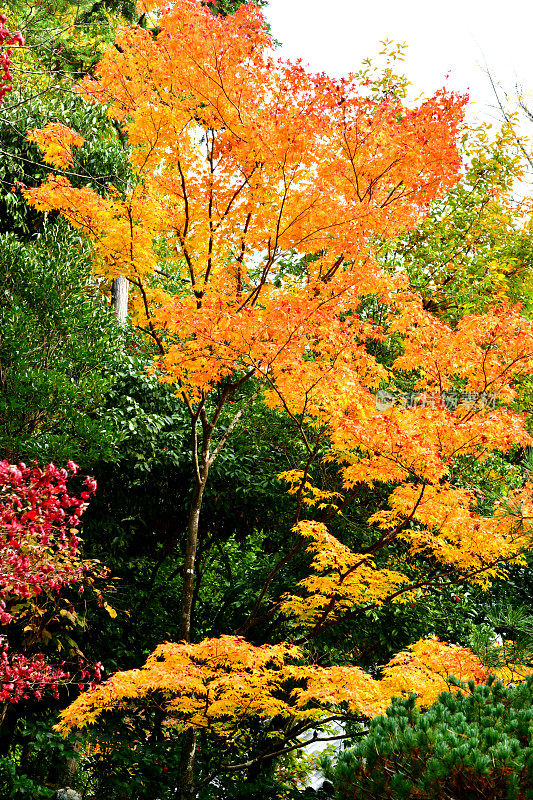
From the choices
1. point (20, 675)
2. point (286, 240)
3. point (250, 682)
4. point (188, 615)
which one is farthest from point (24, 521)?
point (286, 240)

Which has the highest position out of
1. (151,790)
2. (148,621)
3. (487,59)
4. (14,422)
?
(487,59)

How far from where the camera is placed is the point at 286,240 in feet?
19.4

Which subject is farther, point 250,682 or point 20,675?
point 20,675

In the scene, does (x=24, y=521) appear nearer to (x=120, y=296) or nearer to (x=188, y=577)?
(x=188, y=577)

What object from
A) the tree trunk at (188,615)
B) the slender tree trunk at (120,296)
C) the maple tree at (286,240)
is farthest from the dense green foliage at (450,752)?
the slender tree trunk at (120,296)

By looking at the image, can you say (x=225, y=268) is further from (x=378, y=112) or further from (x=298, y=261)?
(x=298, y=261)

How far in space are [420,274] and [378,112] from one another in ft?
14.2

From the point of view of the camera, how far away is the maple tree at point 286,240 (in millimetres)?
5340

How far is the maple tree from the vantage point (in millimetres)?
5340

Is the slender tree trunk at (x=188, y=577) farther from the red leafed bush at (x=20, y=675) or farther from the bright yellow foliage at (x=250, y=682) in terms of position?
the red leafed bush at (x=20, y=675)

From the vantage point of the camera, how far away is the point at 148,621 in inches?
316

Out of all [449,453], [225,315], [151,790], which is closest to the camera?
[225,315]

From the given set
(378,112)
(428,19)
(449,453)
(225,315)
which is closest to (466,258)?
(428,19)

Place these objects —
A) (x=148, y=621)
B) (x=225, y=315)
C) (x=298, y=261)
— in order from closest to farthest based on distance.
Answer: (x=225, y=315), (x=148, y=621), (x=298, y=261)
